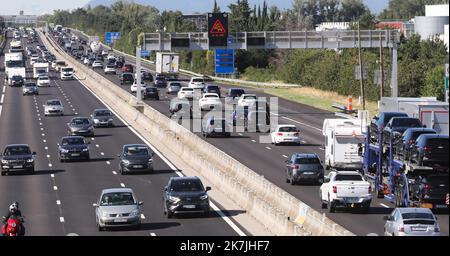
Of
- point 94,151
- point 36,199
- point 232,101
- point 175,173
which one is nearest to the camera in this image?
point 36,199

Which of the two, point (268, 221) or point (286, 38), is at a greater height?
point (286, 38)

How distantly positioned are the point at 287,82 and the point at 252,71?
14247mm

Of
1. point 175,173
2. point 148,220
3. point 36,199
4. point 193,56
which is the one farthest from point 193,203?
point 193,56

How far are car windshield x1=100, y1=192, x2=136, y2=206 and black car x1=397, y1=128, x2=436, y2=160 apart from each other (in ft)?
31.8

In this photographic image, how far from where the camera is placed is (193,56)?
614 ft

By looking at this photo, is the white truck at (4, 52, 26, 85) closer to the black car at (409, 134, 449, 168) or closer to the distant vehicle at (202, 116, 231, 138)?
the distant vehicle at (202, 116, 231, 138)

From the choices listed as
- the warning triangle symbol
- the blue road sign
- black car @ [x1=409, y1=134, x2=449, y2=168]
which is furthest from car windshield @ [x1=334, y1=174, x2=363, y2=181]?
the blue road sign

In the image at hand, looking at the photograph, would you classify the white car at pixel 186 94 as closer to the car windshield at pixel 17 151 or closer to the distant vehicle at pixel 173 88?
the distant vehicle at pixel 173 88

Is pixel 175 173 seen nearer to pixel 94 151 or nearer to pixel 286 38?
pixel 94 151

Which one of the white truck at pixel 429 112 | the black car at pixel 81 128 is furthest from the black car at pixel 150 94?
the white truck at pixel 429 112

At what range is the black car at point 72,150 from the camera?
6094cm

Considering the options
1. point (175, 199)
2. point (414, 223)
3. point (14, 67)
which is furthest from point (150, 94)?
point (414, 223)

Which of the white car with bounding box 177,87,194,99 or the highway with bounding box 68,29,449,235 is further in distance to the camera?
the white car with bounding box 177,87,194,99

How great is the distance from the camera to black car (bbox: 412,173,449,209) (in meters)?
36.2
